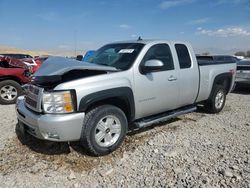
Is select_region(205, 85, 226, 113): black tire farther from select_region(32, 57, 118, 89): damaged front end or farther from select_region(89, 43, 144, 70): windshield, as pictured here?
→ select_region(32, 57, 118, 89): damaged front end

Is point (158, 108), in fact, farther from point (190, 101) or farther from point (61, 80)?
point (61, 80)

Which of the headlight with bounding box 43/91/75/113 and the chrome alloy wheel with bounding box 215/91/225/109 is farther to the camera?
the chrome alloy wheel with bounding box 215/91/225/109

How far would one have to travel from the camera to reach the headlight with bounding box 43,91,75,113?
348 cm

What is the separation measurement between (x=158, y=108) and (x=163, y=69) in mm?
740

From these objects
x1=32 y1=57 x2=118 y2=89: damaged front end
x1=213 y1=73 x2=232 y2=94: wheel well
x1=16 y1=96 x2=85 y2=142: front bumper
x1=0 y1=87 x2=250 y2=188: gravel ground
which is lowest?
x1=0 y1=87 x2=250 y2=188: gravel ground

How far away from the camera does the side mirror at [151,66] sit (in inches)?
163

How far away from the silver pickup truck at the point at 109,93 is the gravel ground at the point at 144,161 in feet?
1.16

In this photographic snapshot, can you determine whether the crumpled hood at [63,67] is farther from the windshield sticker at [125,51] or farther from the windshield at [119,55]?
the windshield sticker at [125,51]

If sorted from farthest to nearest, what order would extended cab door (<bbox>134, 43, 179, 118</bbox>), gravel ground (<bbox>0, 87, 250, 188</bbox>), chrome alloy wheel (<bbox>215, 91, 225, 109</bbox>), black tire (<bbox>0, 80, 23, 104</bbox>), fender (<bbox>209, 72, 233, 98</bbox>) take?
1. black tire (<bbox>0, 80, 23, 104</bbox>)
2. chrome alloy wheel (<bbox>215, 91, 225, 109</bbox>)
3. fender (<bbox>209, 72, 233, 98</bbox>)
4. extended cab door (<bbox>134, 43, 179, 118</bbox>)
5. gravel ground (<bbox>0, 87, 250, 188</bbox>)

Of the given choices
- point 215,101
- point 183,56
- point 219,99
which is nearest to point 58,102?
point 183,56

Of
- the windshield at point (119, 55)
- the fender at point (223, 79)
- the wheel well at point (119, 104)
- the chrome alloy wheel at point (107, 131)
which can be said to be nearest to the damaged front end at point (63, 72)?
the windshield at point (119, 55)

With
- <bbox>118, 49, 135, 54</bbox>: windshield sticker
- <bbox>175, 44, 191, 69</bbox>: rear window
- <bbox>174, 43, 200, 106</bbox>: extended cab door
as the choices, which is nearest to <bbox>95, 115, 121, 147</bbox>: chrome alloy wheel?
<bbox>118, 49, 135, 54</bbox>: windshield sticker

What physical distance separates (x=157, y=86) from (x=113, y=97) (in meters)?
0.96

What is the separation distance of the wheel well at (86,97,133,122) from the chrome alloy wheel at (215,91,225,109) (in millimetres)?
3067
